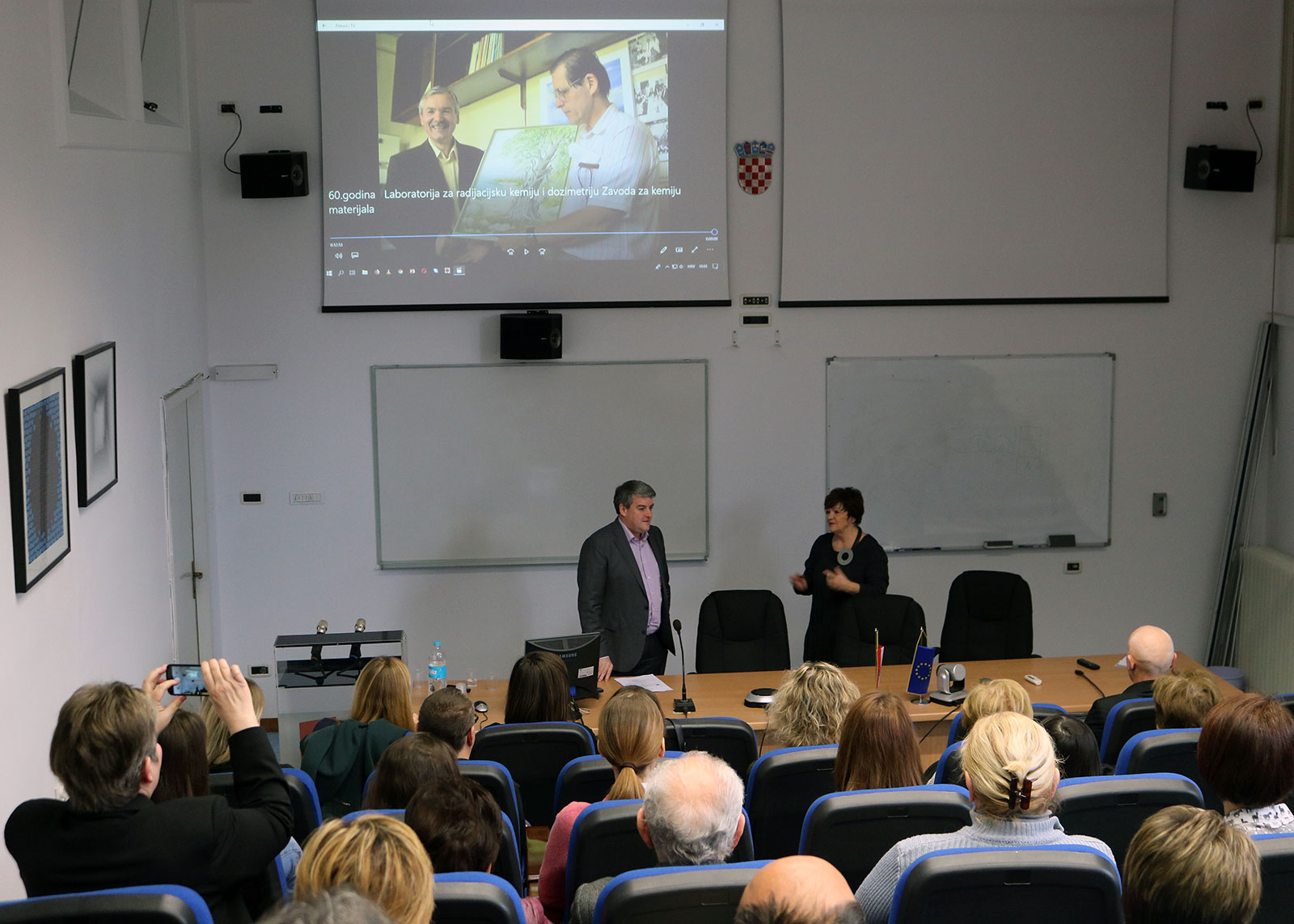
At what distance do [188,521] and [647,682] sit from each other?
2.88 metres

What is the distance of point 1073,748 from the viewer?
12.5 feet

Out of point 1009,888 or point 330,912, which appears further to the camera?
point 1009,888

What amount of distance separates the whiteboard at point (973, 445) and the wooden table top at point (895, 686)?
5.57ft

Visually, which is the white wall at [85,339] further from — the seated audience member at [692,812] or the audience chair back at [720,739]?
the seated audience member at [692,812]

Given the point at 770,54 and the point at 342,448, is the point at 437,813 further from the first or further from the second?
the point at 770,54

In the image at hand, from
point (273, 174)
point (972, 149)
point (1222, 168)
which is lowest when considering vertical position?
point (273, 174)

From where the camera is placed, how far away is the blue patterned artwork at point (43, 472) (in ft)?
13.6

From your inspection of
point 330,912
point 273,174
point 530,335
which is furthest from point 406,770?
point 273,174

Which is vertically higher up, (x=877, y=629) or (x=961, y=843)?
(x=961, y=843)

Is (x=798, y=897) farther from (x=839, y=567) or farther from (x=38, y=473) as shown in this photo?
(x=839, y=567)

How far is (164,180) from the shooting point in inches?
250

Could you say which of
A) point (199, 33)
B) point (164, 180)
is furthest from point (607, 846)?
point (199, 33)

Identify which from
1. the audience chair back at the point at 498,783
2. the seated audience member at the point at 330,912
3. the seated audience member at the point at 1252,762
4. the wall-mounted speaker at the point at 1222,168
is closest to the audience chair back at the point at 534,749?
the audience chair back at the point at 498,783

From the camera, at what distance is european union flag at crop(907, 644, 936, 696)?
18.3 feet
